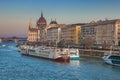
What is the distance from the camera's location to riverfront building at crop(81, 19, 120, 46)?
339ft

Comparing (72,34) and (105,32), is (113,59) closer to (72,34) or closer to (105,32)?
(105,32)

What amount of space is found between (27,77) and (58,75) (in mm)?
4151

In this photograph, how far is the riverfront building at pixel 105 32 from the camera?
103 meters

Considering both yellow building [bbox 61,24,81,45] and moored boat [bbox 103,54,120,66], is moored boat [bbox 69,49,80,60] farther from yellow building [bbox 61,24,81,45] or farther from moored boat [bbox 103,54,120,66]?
yellow building [bbox 61,24,81,45]

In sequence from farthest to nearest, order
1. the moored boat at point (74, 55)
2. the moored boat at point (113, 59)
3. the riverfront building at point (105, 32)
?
the riverfront building at point (105, 32), the moored boat at point (74, 55), the moored boat at point (113, 59)

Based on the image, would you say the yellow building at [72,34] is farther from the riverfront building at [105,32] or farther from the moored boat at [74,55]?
the moored boat at [74,55]

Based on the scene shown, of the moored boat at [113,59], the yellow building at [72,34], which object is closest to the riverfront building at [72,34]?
the yellow building at [72,34]

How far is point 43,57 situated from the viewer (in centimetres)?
7669

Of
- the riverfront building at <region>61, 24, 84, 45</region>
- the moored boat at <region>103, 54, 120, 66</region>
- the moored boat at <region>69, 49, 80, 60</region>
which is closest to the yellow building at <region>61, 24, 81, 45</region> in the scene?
the riverfront building at <region>61, 24, 84, 45</region>

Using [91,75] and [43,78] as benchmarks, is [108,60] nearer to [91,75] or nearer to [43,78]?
[91,75]

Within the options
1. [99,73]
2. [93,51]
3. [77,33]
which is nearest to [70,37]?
[77,33]

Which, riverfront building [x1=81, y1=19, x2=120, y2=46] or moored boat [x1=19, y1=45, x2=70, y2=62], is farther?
riverfront building [x1=81, y1=19, x2=120, y2=46]

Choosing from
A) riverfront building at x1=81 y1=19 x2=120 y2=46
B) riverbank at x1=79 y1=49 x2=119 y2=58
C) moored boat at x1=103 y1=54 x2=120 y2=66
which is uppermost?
riverfront building at x1=81 y1=19 x2=120 y2=46

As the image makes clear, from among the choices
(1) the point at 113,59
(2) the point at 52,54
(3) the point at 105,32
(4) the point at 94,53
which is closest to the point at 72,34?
(3) the point at 105,32
